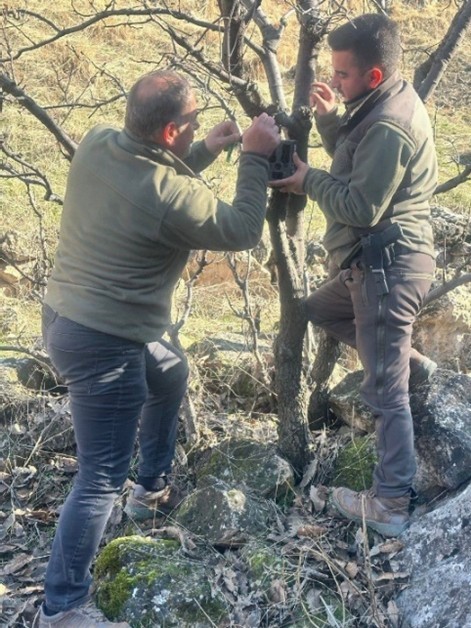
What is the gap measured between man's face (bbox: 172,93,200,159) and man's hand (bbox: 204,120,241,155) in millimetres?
253

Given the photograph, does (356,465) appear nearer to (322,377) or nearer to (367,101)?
(322,377)

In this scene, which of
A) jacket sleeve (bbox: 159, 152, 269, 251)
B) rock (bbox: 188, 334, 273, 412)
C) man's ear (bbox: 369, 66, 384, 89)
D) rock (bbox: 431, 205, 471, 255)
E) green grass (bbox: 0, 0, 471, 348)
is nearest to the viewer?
jacket sleeve (bbox: 159, 152, 269, 251)

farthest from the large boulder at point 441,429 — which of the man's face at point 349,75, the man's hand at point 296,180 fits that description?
the man's face at point 349,75

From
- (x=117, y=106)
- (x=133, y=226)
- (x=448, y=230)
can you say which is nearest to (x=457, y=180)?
(x=133, y=226)

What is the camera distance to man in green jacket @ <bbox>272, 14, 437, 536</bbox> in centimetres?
307

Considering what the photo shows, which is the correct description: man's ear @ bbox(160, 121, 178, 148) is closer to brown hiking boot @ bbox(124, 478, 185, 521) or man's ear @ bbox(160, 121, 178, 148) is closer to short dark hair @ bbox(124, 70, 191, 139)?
short dark hair @ bbox(124, 70, 191, 139)

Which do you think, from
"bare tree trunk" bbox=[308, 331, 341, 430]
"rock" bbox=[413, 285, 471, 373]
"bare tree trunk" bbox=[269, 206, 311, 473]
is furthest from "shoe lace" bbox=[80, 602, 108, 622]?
"rock" bbox=[413, 285, 471, 373]

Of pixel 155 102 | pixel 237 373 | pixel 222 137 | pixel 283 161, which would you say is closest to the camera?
pixel 155 102

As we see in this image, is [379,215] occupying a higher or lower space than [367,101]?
lower

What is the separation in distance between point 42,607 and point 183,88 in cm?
215

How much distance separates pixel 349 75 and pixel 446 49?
1.02 metres

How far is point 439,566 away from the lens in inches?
124

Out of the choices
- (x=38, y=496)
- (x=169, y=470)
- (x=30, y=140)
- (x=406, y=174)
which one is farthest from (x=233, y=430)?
(x=30, y=140)

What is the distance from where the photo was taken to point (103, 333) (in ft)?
9.97
